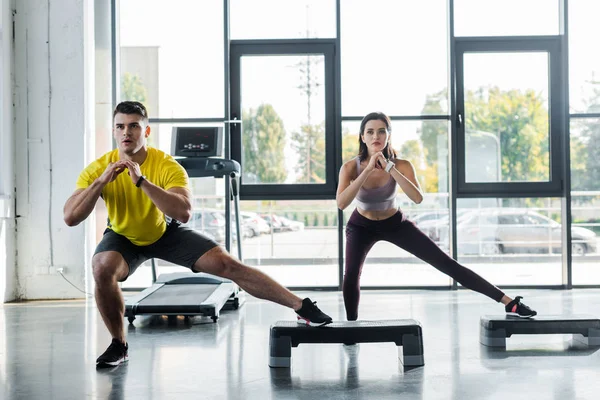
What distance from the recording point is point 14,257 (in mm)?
5922

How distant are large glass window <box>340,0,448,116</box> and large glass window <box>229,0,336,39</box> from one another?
20cm

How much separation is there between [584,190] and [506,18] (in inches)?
64.6

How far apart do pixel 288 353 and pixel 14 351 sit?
5.02ft

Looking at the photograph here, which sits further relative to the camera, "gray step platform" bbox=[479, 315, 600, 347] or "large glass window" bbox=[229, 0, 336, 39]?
"large glass window" bbox=[229, 0, 336, 39]

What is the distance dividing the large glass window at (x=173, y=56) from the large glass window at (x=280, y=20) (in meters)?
0.18

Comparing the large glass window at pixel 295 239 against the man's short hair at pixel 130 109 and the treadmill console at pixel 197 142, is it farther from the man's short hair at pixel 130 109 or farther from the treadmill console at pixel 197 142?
the man's short hair at pixel 130 109

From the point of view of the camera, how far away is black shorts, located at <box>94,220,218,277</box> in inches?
133

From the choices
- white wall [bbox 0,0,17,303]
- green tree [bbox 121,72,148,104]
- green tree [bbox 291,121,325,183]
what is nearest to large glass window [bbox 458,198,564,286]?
green tree [bbox 291,121,325,183]

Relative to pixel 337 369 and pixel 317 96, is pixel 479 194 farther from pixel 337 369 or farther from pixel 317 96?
pixel 337 369

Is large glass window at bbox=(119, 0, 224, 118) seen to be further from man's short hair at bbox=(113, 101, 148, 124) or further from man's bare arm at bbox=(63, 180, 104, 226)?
man's bare arm at bbox=(63, 180, 104, 226)

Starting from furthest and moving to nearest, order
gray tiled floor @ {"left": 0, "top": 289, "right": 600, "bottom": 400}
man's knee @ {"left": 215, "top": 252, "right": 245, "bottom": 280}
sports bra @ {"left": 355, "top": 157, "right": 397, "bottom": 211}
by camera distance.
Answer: sports bra @ {"left": 355, "top": 157, "right": 397, "bottom": 211}
man's knee @ {"left": 215, "top": 252, "right": 245, "bottom": 280}
gray tiled floor @ {"left": 0, "top": 289, "right": 600, "bottom": 400}

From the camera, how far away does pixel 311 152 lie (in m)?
6.36

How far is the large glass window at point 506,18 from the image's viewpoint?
6.25 metres

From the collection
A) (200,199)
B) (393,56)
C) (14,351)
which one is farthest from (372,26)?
(14,351)
